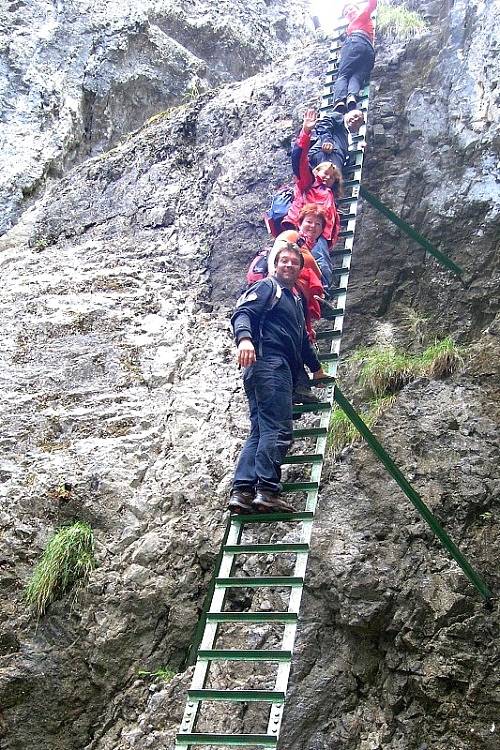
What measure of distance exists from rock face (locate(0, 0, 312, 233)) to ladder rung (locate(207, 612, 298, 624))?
7419 millimetres

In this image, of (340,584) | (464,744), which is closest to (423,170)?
(340,584)

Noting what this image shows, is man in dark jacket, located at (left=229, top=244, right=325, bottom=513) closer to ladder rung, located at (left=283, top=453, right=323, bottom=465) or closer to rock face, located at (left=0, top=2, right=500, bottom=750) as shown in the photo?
ladder rung, located at (left=283, top=453, right=323, bottom=465)

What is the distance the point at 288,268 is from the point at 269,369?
2.70 feet

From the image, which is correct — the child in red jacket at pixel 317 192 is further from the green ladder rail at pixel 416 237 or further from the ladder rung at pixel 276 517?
the ladder rung at pixel 276 517

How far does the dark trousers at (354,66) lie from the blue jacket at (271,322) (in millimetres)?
4250

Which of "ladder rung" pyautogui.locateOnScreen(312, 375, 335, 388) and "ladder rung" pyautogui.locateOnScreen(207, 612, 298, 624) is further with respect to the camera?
"ladder rung" pyautogui.locateOnScreen(312, 375, 335, 388)

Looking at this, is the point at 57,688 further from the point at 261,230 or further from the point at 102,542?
the point at 261,230

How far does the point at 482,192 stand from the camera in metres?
7.45

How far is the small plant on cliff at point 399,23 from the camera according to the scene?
942 centimetres

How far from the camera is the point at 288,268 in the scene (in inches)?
214

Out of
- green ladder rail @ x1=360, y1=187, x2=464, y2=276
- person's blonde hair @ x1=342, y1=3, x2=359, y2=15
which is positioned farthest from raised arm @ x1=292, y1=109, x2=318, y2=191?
person's blonde hair @ x1=342, y1=3, x2=359, y2=15

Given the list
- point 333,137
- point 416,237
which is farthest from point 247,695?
point 333,137

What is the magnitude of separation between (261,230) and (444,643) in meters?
4.93

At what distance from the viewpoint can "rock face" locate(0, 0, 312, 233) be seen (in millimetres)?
10984
